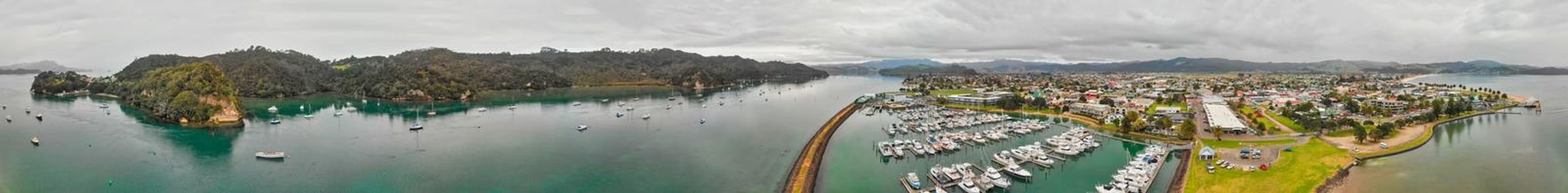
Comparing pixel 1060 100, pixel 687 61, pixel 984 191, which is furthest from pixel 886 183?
pixel 687 61

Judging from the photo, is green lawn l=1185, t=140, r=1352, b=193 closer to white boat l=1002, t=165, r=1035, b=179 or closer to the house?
white boat l=1002, t=165, r=1035, b=179

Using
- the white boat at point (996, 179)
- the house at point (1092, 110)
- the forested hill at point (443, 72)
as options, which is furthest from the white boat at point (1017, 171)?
the forested hill at point (443, 72)

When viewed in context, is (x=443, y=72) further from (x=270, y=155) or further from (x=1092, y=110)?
(x=1092, y=110)

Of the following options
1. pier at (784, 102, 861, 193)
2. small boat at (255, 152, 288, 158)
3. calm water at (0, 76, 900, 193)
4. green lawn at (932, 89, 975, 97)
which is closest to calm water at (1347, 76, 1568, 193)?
pier at (784, 102, 861, 193)

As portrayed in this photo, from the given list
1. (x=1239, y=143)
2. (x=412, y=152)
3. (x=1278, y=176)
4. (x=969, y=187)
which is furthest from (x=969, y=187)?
(x=412, y=152)

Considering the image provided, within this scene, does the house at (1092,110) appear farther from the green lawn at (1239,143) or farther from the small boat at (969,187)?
the small boat at (969,187)

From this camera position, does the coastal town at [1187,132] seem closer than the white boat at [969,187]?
No

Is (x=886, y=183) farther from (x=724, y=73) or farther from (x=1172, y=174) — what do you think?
(x=724, y=73)
